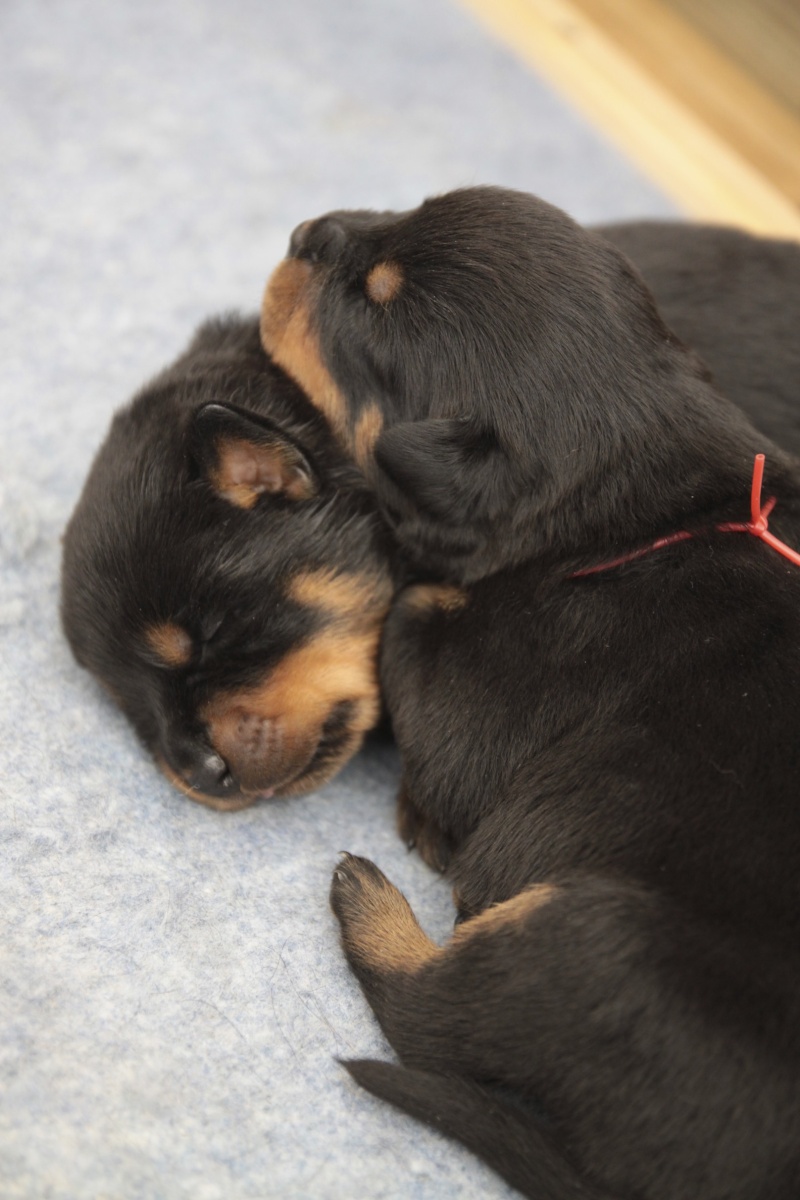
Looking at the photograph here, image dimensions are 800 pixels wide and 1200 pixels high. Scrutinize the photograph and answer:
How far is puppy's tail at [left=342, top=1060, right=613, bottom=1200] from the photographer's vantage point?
60.9 inches

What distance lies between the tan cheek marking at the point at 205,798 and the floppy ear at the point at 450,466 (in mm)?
603

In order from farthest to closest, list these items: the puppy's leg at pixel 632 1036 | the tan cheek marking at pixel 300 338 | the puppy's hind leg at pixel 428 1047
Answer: the tan cheek marking at pixel 300 338 → the puppy's hind leg at pixel 428 1047 → the puppy's leg at pixel 632 1036

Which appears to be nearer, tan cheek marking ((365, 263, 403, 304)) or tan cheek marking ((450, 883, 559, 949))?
tan cheek marking ((450, 883, 559, 949))

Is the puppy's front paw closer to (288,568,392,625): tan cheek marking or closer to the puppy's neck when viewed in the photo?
(288,568,392,625): tan cheek marking

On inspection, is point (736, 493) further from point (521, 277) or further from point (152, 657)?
point (152, 657)

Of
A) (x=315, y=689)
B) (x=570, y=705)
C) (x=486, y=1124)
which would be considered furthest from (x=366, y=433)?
(x=486, y=1124)

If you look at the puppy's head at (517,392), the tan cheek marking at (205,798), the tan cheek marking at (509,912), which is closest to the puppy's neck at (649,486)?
the puppy's head at (517,392)

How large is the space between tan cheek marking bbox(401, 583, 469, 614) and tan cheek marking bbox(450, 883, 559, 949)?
1.71 ft

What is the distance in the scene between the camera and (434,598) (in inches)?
82.3

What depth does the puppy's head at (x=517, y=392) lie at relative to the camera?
191 cm

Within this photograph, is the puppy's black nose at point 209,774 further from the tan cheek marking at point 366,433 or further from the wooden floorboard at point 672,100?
the wooden floorboard at point 672,100

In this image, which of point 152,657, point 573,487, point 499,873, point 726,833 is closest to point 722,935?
point 726,833

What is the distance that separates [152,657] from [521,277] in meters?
0.86

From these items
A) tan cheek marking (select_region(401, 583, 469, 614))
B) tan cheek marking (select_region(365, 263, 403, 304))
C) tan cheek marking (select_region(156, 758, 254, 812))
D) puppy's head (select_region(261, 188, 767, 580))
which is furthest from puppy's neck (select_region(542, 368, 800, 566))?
tan cheek marking (select_region(156, 758, 254, 812))
